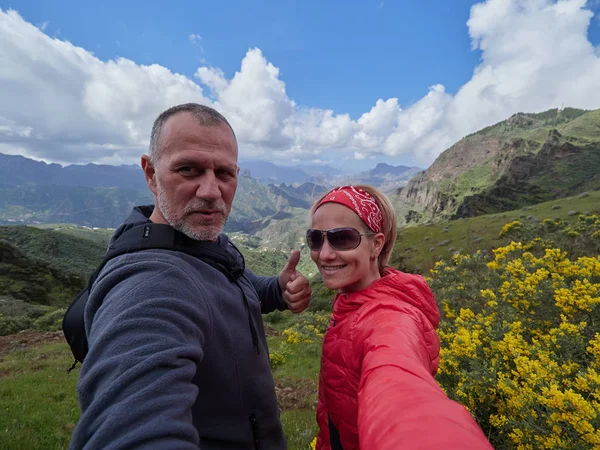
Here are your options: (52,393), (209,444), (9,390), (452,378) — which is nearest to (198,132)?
(209,444)

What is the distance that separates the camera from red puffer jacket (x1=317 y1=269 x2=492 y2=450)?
113cm

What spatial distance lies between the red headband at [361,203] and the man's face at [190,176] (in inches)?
46.9

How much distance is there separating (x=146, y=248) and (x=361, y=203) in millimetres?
1948

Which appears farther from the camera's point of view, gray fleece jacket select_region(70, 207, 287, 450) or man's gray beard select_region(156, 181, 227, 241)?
man's gray beard select_region(156, 181, 227, 241)

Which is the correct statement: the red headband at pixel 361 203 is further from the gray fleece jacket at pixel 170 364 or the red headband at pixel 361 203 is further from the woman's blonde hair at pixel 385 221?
the gray fleece jacket at pixel 170 364

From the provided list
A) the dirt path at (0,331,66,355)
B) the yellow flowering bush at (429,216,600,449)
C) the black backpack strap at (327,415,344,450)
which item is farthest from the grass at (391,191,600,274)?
the dirt path at (0,331,66,355)

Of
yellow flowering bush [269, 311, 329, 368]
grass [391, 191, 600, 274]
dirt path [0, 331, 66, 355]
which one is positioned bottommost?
dirt path [0, 331, 66, 355]

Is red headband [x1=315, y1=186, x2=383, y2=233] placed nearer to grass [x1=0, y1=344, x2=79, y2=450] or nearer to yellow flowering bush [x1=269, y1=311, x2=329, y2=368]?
grass [x1=0, y1=344, x2=79, y2=450]

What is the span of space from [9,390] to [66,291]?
43165 mm

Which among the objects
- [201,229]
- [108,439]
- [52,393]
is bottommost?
[52,393]

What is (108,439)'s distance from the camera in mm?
1189

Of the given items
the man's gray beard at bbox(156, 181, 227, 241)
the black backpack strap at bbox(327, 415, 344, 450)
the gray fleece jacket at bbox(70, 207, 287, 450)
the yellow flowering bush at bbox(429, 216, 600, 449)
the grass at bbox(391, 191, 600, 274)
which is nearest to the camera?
the gray fleece jacket at bbox(70, 207, 287, 450)

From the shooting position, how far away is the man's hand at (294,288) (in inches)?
129

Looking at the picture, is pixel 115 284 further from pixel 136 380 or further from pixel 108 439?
pixel 108 439
